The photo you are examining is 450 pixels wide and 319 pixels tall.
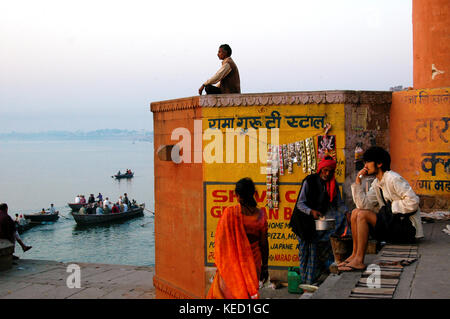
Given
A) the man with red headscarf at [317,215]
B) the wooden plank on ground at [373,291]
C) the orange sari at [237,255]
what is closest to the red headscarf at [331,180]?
the man with red headscarf at [317,215]

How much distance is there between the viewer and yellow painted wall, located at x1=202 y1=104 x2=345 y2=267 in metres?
6.92

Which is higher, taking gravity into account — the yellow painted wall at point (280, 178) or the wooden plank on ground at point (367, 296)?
the yellow painted wall at point (280, 178)

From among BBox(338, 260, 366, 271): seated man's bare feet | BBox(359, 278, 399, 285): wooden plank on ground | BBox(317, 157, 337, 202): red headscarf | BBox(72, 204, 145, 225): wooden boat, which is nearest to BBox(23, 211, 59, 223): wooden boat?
BBox(72, 204, 145, 225): wooden boat

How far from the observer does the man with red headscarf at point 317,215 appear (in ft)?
16.9

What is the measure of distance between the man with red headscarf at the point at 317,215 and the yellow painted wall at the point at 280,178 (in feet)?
5.36

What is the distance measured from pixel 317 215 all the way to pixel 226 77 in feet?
11.3

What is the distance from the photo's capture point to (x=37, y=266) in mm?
14141

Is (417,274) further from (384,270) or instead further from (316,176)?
(316,176)

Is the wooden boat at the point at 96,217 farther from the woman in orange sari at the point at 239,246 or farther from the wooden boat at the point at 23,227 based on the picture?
the woman in orange sari at the point at 239,246

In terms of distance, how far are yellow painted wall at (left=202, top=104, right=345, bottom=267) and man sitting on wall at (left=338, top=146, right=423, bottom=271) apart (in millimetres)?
1737

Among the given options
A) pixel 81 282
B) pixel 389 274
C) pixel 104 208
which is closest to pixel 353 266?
pixel 389 274

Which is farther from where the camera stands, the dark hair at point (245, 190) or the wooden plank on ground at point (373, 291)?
the dark hair at point (245, 190)

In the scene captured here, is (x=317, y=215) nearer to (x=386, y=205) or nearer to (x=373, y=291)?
(x=386, y=205)
